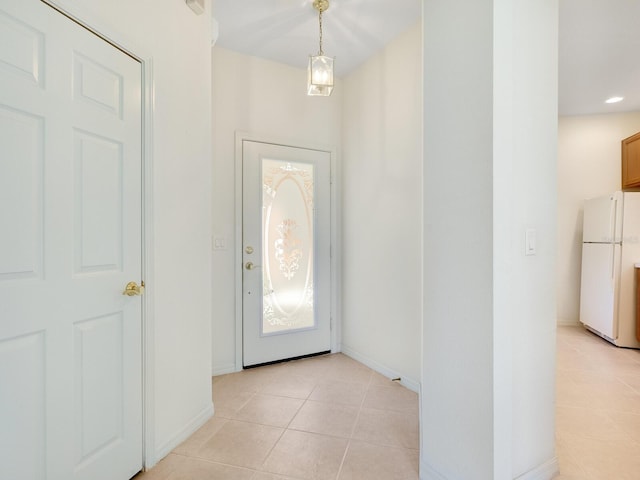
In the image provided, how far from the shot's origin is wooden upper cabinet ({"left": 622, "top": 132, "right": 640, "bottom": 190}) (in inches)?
149

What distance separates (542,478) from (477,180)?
144cm

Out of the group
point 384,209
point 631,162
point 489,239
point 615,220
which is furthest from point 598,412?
point 631,162

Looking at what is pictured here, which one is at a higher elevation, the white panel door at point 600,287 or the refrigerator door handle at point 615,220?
the refrigerator door handle at point 615,220

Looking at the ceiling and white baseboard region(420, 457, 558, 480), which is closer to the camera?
white baseboard region(420, 457, 558, 480)

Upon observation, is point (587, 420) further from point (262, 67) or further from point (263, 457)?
point (262, 67)

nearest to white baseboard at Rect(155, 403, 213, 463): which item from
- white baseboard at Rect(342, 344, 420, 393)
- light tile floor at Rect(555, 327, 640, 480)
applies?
white baseboard at Rect(342, 344, 420, 393)

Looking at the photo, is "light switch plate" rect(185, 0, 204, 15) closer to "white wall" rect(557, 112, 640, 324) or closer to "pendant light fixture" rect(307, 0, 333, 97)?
"pendant light fixture" rect(307, 0, 333, 97)

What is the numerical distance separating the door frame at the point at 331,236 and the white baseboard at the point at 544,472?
81.0 inches

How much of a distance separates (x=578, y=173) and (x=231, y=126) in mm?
4453

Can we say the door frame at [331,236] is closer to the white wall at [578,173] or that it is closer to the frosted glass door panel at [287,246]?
the frosted glass door panel at [287,246]

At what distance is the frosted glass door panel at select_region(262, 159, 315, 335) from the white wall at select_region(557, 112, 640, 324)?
355 cm

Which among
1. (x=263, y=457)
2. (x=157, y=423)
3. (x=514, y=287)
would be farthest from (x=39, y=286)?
(x=514, y=287)

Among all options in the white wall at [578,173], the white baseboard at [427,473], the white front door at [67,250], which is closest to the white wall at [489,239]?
the white baseboard at [427,473]

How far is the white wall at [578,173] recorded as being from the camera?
418cm
